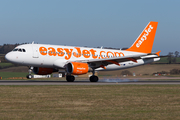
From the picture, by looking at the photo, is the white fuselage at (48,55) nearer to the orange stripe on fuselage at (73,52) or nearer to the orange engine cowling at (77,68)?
the orange stripe on fuselage at (73,52)

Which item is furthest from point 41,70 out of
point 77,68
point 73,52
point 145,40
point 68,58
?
point 145,40

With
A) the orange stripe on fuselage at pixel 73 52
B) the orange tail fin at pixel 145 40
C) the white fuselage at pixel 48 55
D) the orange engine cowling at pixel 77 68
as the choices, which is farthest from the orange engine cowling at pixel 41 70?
the orange tail fin at pixel 145 40

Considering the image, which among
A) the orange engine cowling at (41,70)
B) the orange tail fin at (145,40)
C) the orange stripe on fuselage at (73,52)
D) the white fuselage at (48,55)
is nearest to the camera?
the white fuselage at (48,55)

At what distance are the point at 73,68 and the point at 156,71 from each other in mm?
37847

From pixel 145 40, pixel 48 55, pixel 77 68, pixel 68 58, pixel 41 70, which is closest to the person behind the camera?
pixel 77 68

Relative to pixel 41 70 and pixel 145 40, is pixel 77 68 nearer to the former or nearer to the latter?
pixel 41 70

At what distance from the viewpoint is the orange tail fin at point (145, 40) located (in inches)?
1849

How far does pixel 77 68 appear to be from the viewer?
35688 millimetres

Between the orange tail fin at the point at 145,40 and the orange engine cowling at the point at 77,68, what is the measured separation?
1300 centimetres

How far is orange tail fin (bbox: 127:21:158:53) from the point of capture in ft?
154

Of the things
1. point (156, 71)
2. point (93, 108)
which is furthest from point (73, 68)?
point (156, 71)

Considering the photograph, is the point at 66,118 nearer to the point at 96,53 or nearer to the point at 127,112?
the point at 127,112

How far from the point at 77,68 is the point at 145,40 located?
1612 centimetres

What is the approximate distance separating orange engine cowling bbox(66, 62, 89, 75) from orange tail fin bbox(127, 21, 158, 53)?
12999mm
